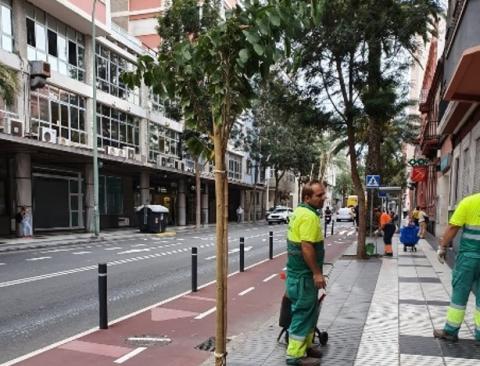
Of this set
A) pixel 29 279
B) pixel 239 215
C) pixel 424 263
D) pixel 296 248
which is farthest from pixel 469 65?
pixel 239 215

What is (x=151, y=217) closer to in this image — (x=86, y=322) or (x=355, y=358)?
(x=86, y=322)

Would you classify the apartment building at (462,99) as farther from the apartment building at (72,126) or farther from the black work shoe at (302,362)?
the apartment building at (72,126)

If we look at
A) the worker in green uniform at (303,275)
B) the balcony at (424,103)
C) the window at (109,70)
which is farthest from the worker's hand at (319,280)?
the balcony at (424,103)

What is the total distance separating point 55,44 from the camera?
2475cm

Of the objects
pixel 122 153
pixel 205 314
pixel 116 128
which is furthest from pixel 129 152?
pixel 205 314

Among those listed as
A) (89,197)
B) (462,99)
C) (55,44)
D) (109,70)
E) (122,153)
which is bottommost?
(89,197)

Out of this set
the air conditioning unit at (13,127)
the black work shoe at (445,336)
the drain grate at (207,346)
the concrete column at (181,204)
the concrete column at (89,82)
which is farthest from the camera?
the concrete column at (181,204)

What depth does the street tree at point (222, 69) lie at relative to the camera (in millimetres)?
3279

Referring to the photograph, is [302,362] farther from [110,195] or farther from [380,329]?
[110,195]

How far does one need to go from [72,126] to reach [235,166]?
2702 cm

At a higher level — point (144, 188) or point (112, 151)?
point (112, 151)

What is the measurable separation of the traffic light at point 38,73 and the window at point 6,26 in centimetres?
117

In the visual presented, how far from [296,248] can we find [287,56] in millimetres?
1791

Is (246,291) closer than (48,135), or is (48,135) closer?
(246,291)
